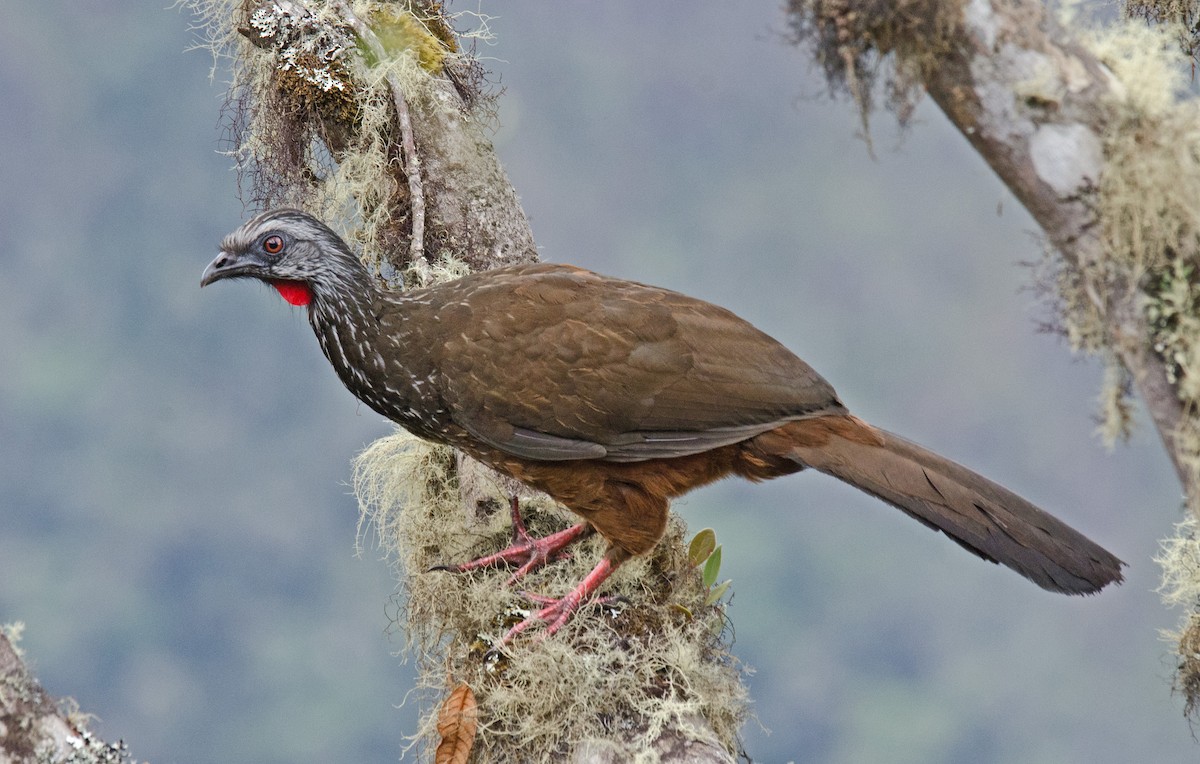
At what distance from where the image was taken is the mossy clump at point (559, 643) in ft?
10.9

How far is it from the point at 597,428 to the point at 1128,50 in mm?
1773

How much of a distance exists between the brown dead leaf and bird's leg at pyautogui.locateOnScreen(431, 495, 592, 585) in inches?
21.6

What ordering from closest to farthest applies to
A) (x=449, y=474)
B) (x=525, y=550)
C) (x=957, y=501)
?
1. (x=957, y=501)
2. (x=525, y=550)
3. (x=449, y=474)

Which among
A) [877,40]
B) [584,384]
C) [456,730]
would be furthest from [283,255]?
[877,40]

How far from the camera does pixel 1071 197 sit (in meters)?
2.23

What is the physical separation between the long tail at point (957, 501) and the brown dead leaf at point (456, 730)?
4.04ft

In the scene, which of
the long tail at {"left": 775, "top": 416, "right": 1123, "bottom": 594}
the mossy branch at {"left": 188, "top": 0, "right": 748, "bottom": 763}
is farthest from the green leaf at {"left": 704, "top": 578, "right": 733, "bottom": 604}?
the long tail at {"left": 775, "top": 416, "right": 1123, "bottom": 594}

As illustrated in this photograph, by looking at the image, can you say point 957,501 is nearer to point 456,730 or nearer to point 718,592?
point 718,592

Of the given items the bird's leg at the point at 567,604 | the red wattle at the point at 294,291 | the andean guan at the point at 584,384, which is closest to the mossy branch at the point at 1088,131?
the andean guan at the point at 584,384

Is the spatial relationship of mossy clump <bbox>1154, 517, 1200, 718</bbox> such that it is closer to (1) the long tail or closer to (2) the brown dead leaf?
(1) the long tail

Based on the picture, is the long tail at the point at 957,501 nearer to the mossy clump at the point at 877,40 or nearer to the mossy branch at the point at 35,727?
the mossy clump at the point at 877,40

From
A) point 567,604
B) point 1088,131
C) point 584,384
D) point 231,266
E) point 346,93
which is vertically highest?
point 346,93

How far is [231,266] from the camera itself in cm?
362

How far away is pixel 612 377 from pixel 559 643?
82 centimetres
